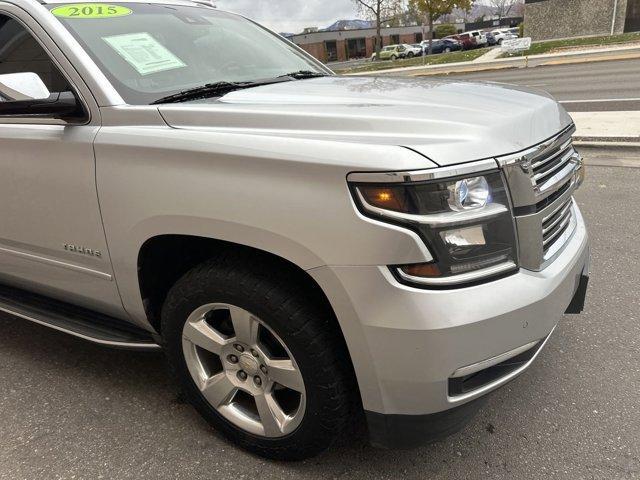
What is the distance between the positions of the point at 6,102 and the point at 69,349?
1532 mm

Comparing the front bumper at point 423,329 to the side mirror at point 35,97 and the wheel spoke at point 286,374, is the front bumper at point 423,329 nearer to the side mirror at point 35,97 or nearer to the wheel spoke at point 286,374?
the wheel spoke at point 286,374

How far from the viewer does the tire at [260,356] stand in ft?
6.29

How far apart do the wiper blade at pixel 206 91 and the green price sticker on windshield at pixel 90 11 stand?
640 millimetres

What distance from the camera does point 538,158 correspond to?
75.7 inches

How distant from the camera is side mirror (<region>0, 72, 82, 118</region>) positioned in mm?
2232

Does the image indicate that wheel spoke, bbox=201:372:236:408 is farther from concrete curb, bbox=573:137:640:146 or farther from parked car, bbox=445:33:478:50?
parked car, bbox=445:33:478:50

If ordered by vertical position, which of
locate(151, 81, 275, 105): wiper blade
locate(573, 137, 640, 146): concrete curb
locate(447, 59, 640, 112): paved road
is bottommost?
locate(447, 59, 640, 112): paved road

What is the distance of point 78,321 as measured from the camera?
2668 mm

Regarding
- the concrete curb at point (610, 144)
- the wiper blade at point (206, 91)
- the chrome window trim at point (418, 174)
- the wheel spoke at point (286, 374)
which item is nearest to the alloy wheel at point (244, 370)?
the wheel spoke at point (286, 374)

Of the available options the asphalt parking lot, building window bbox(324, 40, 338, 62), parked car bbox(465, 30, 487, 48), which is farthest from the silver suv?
building window bbox(324, 40, 338, 62)

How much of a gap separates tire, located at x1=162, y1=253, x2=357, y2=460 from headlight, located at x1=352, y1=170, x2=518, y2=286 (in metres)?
0.44

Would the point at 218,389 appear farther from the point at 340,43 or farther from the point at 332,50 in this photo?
the point at 340,43

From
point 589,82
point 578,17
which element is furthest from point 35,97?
point 578,17

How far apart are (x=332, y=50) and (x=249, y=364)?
240 ft
